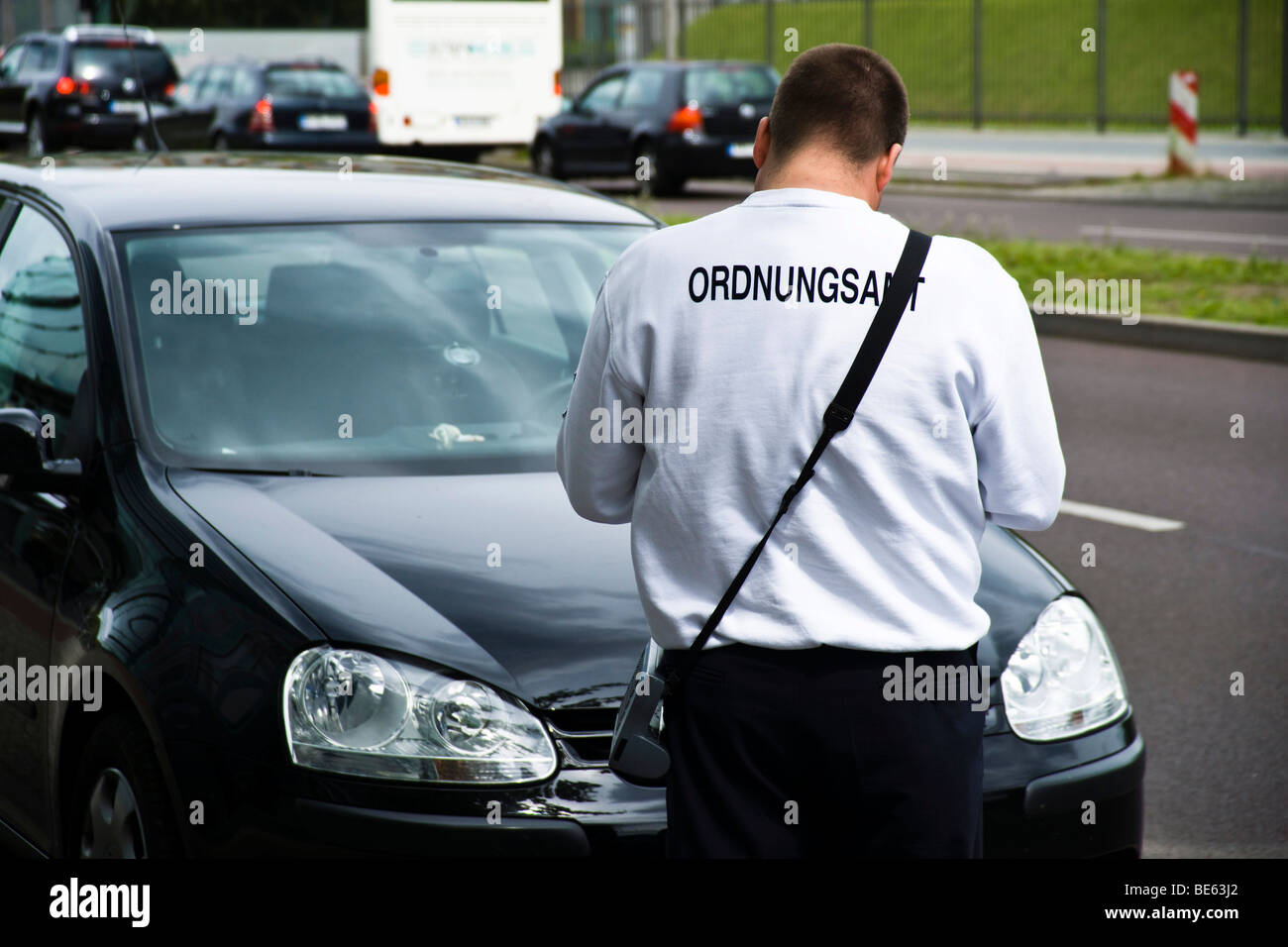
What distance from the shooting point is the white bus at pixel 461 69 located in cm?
2617

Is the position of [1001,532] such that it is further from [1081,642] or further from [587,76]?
[587,76]

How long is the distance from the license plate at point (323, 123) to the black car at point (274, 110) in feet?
0.05

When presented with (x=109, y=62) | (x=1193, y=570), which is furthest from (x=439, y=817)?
(x=109, y=62)

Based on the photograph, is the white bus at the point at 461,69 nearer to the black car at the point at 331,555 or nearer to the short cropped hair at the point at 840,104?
the black car at the point at 331,555

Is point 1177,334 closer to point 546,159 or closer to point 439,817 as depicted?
point 439,817

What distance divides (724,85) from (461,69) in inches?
220

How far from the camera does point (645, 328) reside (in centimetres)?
228

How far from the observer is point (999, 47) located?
43500mm

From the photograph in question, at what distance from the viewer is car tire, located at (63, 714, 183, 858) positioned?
295 cm

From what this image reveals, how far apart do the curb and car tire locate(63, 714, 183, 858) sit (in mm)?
8631
